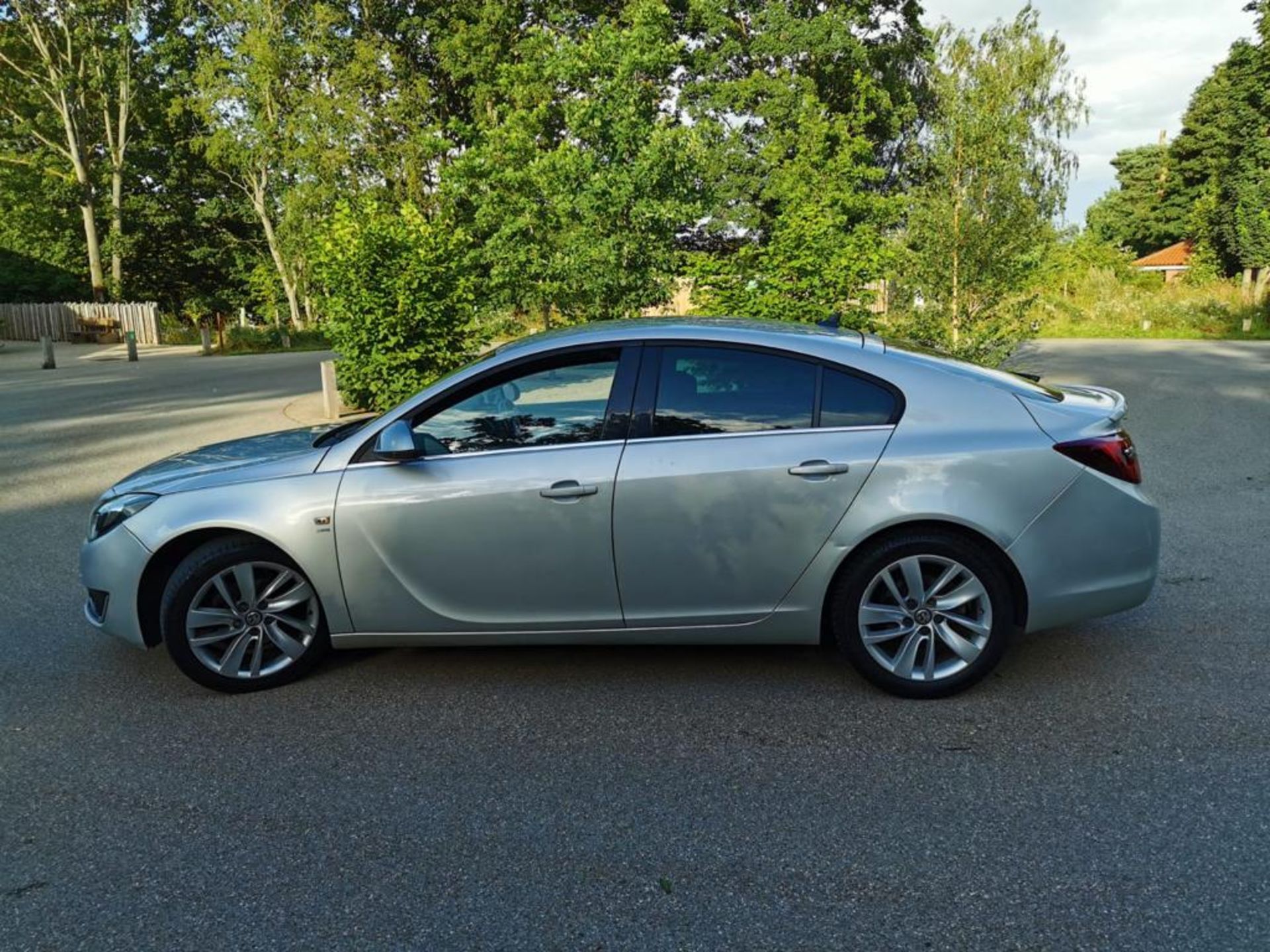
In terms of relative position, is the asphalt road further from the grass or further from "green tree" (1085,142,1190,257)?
"green tree" (1085,142,1190,257)

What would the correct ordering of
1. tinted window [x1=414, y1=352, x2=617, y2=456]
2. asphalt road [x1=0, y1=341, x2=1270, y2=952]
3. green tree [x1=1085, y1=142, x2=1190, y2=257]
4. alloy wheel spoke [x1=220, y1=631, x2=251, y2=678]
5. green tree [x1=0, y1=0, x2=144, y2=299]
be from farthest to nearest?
green tree [x1=1085, y1=142, x2=1190, y2=257] → green tree [x1=0, y1=0, x2=144, y2=299] → alloy wheel spoke [x1=220, y1=631, x2=251, y2=678] → tinted window [x1=414, y1=352, x2=617, y2=456] → asphalt road [x1=0, y1=341, x2=1270, y2=952]

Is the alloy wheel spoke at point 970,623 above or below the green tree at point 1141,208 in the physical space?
below

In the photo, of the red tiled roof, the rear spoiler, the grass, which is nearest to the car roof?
the rear spoiler

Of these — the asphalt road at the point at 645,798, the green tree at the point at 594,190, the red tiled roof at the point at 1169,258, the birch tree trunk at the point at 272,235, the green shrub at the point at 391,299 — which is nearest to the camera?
the asphalt road at the point at 645,798

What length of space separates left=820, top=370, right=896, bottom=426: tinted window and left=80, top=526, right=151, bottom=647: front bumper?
3.00 metres

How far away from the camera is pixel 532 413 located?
4.03 m

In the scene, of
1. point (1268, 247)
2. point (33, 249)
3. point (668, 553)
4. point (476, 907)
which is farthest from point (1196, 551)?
point (33, 249)

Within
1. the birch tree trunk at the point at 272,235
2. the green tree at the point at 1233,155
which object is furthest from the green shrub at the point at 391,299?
the green tree at the point at 1233,155

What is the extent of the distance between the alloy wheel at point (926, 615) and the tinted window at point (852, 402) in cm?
61

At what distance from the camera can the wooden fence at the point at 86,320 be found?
3572 centimetres

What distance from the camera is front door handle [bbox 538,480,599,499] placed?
12.5 feet

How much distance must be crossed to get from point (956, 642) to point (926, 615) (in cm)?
17

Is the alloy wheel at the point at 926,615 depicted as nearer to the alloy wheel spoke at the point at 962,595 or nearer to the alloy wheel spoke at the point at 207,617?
the alloy wheel spoke at the point at 962,595

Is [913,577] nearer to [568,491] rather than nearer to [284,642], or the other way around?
[568,491]
